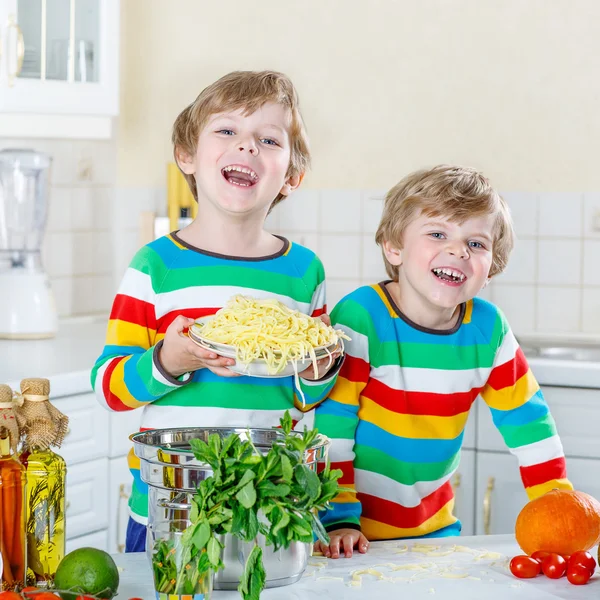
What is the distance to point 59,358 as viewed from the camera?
248 centimetres

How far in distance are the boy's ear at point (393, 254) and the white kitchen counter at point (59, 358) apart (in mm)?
875

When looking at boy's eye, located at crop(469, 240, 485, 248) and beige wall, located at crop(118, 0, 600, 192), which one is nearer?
boy's eye, located at crop(469, 240, 485, 248)

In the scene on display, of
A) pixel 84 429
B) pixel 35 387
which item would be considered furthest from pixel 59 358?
pixel 35 387

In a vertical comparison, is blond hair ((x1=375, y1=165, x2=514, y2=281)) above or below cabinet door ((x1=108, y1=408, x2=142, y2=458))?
above

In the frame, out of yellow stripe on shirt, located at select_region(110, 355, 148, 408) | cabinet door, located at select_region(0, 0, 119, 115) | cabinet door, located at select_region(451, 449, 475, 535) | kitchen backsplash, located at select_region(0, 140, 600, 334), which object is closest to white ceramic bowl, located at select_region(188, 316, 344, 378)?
yellow stripe on shirt, located at select_region(110, 355, 148, 408)

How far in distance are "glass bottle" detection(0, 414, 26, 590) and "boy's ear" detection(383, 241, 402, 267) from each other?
82 centimetres

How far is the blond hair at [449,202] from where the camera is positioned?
162 centimetres

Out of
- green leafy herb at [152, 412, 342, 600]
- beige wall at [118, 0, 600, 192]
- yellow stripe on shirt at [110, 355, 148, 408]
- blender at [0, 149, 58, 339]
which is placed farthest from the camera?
beige wall at [118, 0, 600, 192]

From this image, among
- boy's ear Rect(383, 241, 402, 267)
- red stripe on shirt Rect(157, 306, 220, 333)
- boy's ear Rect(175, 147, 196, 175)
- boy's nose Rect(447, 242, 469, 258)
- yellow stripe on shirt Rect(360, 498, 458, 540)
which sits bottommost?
yellow stripe on shirt Rect(360, 498, 458, 540)

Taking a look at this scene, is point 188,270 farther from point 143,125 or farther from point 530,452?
point 143,125

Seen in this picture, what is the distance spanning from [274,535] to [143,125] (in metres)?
2.40

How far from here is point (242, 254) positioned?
159cm

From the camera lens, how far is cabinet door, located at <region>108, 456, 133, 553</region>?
2.46m

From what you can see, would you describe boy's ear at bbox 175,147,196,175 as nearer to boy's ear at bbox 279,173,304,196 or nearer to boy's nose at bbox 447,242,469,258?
boy's ear at bbox 279,173,304,196
